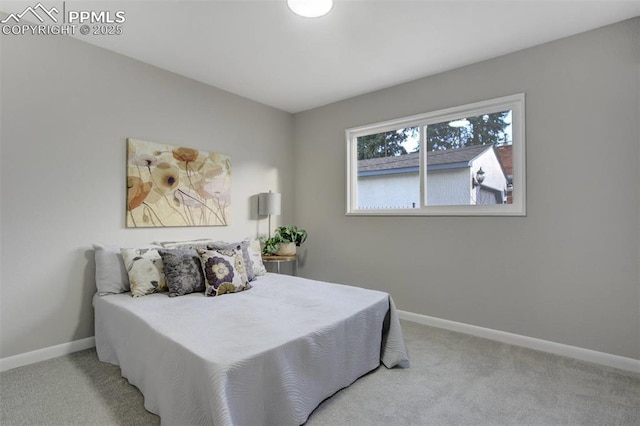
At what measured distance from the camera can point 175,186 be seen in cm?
315

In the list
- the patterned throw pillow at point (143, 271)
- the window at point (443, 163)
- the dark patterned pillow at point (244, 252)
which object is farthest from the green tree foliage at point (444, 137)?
the patterned throw pillow at point (143, 271)

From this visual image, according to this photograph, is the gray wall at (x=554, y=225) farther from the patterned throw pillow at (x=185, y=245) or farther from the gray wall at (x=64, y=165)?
the gray wall at (x=64, y=165)

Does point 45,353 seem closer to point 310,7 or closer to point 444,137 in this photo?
point 310,7

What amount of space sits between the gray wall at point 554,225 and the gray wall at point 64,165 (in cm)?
250

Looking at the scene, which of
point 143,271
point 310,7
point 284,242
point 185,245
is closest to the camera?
point 310,7

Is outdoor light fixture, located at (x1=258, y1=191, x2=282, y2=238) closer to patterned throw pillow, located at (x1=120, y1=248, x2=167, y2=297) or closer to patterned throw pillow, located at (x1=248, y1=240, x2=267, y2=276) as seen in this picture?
patterned throw pillow, located at (x1=248, y1=240, x2=267, y2=276)

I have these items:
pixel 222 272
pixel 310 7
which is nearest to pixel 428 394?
pixel 222 272

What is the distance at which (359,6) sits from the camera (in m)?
2.18

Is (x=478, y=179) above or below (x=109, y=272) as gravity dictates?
above

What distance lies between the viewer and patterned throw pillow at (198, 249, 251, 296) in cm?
250

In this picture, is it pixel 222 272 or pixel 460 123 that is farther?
pixel 460 123

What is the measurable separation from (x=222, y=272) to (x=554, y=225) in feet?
8.87

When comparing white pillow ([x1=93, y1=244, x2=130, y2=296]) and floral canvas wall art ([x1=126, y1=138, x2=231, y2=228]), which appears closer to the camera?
white pillow ([x1=93, y1=244, x2=130, y2=296])

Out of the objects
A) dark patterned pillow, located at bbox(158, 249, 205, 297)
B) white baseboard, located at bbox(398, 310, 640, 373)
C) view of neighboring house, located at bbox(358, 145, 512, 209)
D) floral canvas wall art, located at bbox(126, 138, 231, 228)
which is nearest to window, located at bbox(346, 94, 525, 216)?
view of neighboring house, located at bbox(358, 145, 512, 209)
